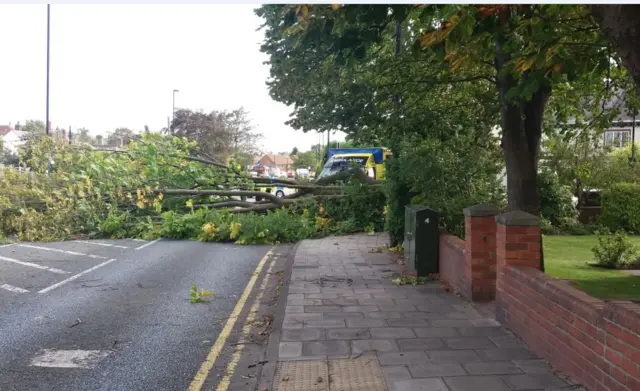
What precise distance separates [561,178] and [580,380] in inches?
564

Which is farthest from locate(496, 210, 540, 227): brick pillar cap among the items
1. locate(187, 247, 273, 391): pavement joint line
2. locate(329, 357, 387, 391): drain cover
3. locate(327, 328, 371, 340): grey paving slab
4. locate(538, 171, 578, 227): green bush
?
locate(538, 171, 578, 227): green bush

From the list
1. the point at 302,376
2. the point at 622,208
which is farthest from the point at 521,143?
the point at 622,208

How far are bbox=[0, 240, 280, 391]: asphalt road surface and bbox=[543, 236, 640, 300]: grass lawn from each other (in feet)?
17.6

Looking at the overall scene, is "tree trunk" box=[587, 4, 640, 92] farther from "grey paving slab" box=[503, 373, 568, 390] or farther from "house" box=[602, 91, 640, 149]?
"house" box=[602, 91, 640, 149]

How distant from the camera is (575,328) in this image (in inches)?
177

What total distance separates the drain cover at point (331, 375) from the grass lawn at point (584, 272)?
433cm

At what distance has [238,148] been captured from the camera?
6088 centimetres

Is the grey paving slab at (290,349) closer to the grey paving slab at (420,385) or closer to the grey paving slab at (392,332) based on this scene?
the grey paving slab at (392,332)

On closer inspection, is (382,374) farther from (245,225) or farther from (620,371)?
(245,225)

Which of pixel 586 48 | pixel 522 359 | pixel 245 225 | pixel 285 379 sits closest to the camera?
pixel 285 379

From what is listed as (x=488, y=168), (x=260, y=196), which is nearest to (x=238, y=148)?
(x=260, y=196)

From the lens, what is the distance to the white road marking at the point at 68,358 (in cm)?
544

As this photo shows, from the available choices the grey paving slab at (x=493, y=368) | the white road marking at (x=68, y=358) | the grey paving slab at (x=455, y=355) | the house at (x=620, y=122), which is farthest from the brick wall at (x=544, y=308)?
the house at (x=620, y=122)

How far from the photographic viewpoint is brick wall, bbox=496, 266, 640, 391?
149 inches
